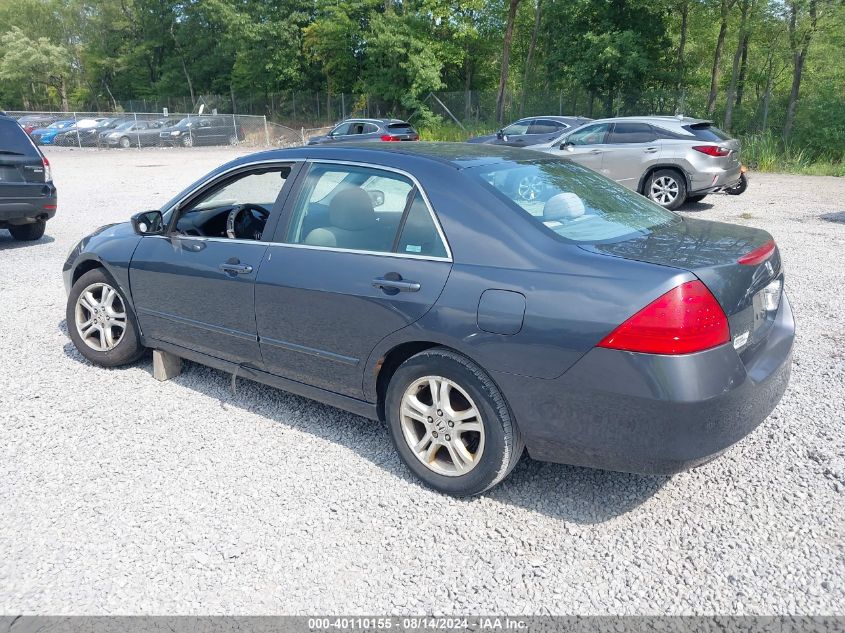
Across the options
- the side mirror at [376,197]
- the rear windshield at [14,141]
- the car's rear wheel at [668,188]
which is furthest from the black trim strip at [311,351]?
the car's rear wheel at [668,188]

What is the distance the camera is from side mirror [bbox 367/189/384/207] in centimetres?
340

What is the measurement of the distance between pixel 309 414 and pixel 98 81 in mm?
74467

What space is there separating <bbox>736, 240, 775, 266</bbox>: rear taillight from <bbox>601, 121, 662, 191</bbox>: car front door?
917 centimetres

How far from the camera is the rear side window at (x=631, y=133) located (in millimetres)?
12141

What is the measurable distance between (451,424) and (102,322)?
2.97 meters

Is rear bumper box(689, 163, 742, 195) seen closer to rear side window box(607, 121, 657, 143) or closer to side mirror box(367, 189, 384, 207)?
rear side window box(607, 121, 657, 143)

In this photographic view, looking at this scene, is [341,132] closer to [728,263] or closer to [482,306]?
[482,306]

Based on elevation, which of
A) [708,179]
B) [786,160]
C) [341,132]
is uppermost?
[341,132]

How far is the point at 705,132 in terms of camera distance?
11.8m

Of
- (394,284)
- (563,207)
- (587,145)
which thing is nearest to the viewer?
(394,284)

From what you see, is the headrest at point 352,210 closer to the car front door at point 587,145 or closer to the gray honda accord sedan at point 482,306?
the gray honda accord sedan at point 482,306

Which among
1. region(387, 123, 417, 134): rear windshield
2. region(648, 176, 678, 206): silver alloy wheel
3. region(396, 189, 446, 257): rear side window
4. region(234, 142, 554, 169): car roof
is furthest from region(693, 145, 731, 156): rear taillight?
region(387, 123, 417, 134): rear windshield

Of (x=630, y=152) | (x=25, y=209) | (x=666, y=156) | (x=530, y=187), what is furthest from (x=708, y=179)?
(x=25, y=209)

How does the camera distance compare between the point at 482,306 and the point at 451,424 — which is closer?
the point at 482,306
